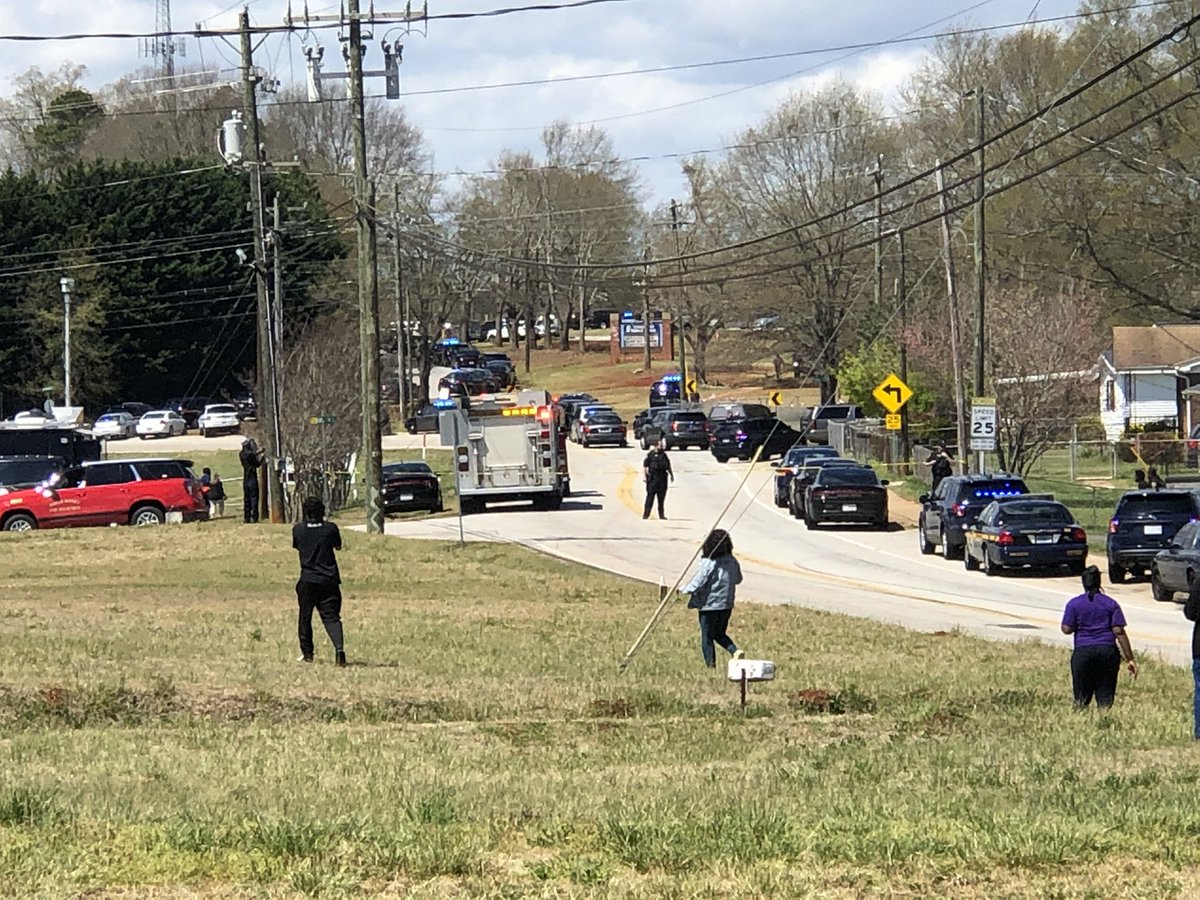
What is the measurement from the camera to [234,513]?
2064 inches

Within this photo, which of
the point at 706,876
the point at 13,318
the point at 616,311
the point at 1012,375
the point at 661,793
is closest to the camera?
the point at 706,876

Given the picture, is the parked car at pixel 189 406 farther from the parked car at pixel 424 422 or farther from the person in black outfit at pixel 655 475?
the person in black outfit at pixel 655 475

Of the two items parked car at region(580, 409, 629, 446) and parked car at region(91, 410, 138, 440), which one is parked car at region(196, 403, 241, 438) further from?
parked car at region(580, 409, 629, 446)

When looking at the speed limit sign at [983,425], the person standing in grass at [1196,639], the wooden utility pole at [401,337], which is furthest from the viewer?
the wooden utility pole at [401,337]

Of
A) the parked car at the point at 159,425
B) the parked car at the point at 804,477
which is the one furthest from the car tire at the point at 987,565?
the parked car at the point at 159,425

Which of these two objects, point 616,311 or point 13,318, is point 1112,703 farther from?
point 616,311

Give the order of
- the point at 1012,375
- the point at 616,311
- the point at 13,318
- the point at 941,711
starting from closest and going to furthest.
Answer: the point at 941,711, the point at 1012,375, the point at 13,318, the point at 616,311

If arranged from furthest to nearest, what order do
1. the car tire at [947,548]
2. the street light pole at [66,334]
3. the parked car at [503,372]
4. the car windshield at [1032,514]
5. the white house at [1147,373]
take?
1. the parked car at [503,372]
2. the street light pole at [66,334]
3. the white house at [1147,373]
4. the car tire at [947,548]
5. the car windshield at [1032,514]

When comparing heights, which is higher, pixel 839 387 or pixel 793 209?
pixel 793 209

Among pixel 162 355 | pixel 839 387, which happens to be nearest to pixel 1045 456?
pixel 839 387

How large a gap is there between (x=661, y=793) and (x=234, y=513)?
43.0m

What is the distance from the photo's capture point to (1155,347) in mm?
75938

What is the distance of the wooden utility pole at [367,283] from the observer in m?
38.6

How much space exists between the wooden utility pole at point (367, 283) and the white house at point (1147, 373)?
42.4 meters
